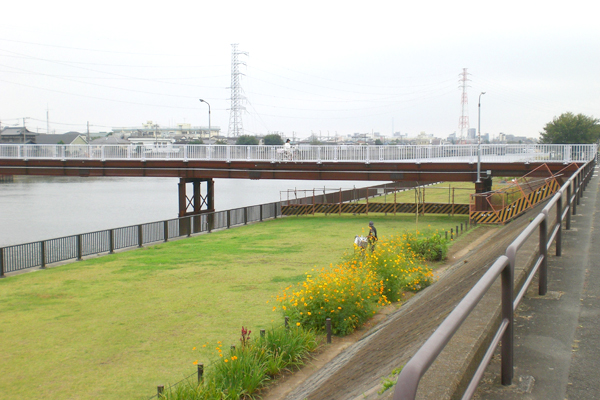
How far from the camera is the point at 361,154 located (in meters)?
39.0

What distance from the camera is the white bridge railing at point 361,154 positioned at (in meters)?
36.7

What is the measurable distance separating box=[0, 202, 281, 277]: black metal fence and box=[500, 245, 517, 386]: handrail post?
20473mm

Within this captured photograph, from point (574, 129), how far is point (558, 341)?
87.2 metres

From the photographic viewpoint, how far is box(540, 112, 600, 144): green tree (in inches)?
3164

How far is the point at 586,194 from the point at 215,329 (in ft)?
44.1

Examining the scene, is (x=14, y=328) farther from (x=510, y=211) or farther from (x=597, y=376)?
(x=510, y=211)

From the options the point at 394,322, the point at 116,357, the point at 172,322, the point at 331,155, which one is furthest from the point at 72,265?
the point at 331,155

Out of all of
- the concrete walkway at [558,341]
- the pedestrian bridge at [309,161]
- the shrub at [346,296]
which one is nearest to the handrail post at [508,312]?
the concrete walkway at [558,341]

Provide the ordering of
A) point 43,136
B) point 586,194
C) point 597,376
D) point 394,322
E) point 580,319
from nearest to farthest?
1. point 597,376
2. point 580,319
3. point 394,322
4. point 586,194
5. point 43,136

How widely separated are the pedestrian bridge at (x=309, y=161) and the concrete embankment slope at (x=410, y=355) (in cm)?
2806

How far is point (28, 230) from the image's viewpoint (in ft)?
143

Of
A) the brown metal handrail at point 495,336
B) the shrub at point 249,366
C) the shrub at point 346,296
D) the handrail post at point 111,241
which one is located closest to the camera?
the brown metal handrail at point 495,336

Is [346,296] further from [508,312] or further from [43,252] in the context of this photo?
[43,252]

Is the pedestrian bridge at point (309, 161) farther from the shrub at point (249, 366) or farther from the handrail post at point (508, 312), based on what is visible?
the handrail post at point (508, 312)
